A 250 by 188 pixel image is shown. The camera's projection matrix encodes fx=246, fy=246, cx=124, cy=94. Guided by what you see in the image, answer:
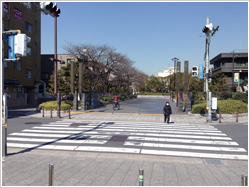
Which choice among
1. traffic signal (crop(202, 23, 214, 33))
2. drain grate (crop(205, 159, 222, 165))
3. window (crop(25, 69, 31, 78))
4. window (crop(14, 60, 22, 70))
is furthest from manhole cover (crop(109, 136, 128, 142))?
window (crop(25, 69, 31, 78))

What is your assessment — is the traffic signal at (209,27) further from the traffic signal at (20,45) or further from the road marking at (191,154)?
the traffic signal at (20,45)

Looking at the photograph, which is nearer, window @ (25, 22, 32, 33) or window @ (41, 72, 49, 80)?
window @ (25, 22, 32, 33)

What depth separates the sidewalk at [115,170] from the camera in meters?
6.14

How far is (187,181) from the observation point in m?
6.23

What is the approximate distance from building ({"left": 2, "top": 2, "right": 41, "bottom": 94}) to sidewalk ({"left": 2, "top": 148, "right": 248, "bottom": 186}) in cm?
2621

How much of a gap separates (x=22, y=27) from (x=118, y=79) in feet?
61.1

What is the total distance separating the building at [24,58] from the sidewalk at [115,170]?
26208 millimetres

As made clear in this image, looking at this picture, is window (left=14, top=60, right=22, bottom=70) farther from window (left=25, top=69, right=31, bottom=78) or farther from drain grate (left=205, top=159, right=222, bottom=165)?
drain grate (left=205, top=159, right=222, bottom=165)

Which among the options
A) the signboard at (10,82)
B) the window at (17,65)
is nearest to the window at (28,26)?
the window at (17,65)

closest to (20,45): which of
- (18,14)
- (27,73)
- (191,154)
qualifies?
(191,154)

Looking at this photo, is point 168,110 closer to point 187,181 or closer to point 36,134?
point 36,134

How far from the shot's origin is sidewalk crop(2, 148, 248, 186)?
614 centimetres

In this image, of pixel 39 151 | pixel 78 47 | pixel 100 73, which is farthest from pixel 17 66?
pixel 39 151

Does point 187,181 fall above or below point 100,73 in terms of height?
below
